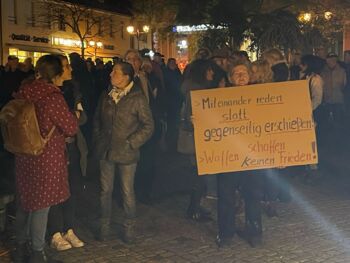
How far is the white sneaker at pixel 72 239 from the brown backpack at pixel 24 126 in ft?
4.49

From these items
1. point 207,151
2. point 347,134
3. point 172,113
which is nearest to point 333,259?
point 207,151

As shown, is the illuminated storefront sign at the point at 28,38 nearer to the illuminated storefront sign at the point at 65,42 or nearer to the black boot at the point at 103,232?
the illuminated storefront sign at the point at 65,42

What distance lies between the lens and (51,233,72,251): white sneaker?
216 inches

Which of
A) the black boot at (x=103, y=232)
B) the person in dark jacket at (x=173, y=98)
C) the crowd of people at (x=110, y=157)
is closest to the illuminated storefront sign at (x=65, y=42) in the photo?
the person in dark jacket at (x=173, y=98)

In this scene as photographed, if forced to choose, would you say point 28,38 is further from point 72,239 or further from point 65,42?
point 72,239

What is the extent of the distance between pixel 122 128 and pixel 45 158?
40.1 inches

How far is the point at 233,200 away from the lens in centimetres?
562

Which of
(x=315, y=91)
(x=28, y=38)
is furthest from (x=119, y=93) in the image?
(x=28, y=38)

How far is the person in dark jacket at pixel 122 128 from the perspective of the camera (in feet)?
17.9

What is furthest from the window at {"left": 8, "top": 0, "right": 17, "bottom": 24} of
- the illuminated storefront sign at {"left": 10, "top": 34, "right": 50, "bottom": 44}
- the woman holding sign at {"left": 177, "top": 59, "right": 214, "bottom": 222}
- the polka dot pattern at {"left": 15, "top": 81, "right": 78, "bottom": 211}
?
the polka dot pattern at {"left": 15, "top": 81, "right": 78, "bottom": 211}

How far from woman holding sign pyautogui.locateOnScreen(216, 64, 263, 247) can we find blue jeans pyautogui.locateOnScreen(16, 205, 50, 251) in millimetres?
1748

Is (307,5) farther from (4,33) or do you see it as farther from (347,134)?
(4,33)

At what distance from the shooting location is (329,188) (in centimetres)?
791

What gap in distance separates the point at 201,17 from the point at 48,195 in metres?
8.14
